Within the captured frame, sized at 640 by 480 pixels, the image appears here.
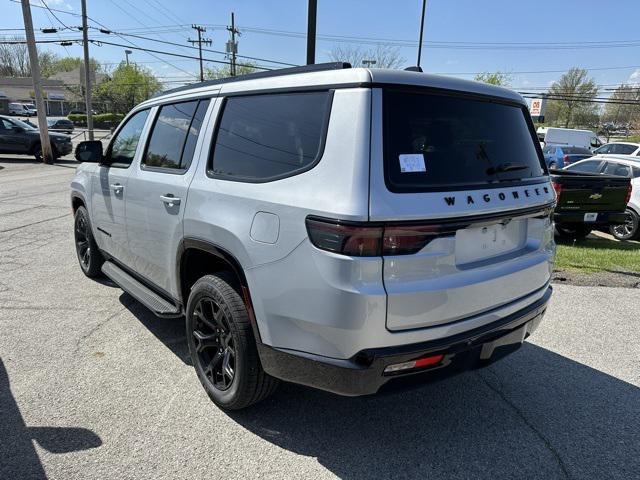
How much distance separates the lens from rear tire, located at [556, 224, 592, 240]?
28.9ft

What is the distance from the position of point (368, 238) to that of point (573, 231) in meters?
8.38

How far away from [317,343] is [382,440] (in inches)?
35.4

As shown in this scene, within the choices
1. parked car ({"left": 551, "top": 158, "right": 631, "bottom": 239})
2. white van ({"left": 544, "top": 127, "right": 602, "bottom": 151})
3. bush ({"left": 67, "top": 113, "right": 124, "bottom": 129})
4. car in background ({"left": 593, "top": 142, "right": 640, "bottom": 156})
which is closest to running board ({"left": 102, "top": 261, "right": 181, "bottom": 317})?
parked car ({"left": 551, "top": 158, "right": 631, "bottom": 239})

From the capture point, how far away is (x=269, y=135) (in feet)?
8.50

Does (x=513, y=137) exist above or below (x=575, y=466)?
above

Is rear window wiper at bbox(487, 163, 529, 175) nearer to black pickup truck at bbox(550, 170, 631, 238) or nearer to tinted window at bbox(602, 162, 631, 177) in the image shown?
black pickup truck at bbox(550, 170, 631, 238)

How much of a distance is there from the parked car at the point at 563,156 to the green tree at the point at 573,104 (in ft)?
148

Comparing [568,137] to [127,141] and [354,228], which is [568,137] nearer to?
[127,141]

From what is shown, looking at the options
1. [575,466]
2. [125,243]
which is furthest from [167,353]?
[575,466]

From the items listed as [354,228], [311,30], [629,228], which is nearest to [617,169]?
[629,228]

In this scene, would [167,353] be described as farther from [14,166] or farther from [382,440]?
[14,166]

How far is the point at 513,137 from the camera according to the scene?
2.82 metres

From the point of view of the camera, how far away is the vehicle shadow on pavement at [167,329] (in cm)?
374

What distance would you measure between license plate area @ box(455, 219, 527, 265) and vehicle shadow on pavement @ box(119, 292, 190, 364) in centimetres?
227
